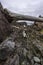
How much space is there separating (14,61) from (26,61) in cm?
76

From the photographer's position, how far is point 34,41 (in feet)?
18.5

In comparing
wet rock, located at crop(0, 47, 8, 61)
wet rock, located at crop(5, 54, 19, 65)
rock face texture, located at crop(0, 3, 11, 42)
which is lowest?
wet rock, located at crop(5, 54, 19, 65)

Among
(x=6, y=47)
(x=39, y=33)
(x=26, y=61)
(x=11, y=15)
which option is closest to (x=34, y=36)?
(x=39, y=33)

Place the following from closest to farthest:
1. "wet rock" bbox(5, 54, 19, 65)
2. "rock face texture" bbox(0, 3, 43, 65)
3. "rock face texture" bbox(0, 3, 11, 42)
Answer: "wet rock" bbox(5, 54, 19, 65) < "rock face texture" bbox(0, 3, 43, 65) < "rock face texture" bbox(0, 3, 11, 42)

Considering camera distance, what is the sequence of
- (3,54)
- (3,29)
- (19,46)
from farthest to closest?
(3,29) < (19,46) < (3,54)

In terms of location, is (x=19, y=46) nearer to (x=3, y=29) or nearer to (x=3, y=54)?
(x=3, y=29)

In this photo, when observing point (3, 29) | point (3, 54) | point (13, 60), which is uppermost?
point (3, 29)

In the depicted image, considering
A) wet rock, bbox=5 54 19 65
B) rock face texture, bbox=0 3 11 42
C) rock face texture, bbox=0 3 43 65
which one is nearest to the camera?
wet rock, bbox=5 54 19 65

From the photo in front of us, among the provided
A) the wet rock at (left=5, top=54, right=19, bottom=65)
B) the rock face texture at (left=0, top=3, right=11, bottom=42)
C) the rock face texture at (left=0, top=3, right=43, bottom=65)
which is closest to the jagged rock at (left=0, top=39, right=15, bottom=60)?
the rock face texture at (left=0, top=3, right=43, bottom=65)

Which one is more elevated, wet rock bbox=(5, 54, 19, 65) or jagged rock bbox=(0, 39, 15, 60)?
jagged rock bbox=(0, 39, 15, 60)

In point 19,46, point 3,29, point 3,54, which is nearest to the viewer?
point 3,54

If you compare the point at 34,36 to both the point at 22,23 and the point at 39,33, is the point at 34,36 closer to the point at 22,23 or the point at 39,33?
the point at 39,33

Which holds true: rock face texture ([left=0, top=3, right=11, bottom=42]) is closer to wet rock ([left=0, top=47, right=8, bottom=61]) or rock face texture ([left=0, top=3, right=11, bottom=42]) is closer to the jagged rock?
the jagged rock

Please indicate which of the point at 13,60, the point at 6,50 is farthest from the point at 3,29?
the point at 13,60
